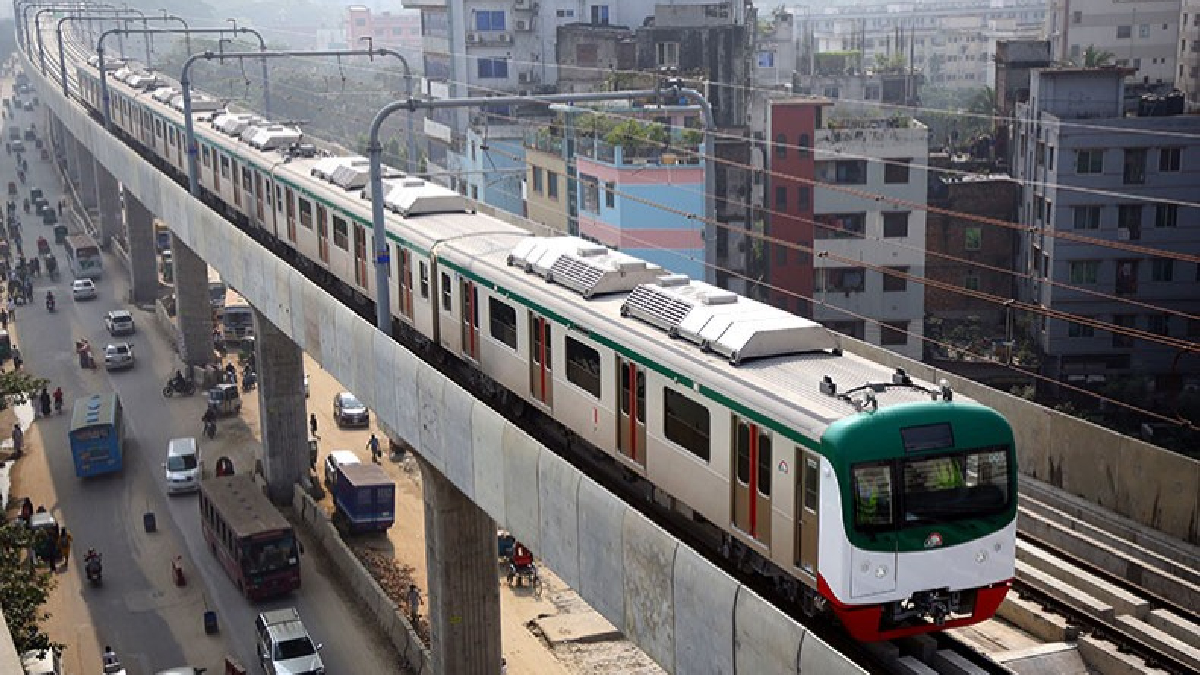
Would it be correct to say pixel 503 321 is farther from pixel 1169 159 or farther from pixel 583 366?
pixel 1169 159

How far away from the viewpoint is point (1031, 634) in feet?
55.1

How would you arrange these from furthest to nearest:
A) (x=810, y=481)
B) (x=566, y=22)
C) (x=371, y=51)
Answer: (x=566, y=22) < (x=371, y=51) < (x=810, y=481)

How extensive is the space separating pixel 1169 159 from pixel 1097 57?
2953 cm

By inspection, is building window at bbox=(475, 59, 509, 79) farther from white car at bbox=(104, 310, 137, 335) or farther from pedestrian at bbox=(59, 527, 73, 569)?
pedestrian at bbox=(59, 527, 73, 569)

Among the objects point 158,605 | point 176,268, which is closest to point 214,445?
point 176,268

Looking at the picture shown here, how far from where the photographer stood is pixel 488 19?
220 ft

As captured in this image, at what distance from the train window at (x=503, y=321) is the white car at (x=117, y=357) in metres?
37.3

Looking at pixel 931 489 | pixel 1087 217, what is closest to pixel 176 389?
pixel 1087 217

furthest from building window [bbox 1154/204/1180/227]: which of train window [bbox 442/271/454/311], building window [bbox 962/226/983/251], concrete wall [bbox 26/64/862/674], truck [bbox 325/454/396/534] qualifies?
train window [bbox 442/271/454/311]

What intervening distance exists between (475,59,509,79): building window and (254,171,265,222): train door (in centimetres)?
3037

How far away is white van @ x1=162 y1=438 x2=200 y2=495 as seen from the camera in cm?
4159

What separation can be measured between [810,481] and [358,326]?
12.2 metres

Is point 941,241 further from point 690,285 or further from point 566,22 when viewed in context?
point 690,285

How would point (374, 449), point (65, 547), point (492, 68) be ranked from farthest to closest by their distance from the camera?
point (492, 68) < point (374, 449) < point (65, 547)
